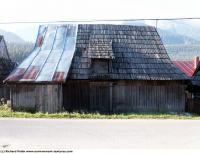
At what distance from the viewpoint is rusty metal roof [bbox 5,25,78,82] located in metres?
27.0

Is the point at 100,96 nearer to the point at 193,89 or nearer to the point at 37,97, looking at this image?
the point at 37,97

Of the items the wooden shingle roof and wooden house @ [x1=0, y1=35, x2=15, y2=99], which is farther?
wooden house @ [x1=0, y1=35, x2=15, y2=99]

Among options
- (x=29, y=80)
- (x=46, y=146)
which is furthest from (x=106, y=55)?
(x=46, y=146)

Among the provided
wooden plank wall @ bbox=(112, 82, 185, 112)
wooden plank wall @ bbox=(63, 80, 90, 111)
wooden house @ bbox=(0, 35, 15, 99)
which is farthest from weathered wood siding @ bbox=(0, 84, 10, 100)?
wooden plank wall @ bbox=(112, 82, 185, 112)

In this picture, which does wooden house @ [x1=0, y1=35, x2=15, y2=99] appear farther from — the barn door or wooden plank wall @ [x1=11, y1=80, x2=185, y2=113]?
the barn door

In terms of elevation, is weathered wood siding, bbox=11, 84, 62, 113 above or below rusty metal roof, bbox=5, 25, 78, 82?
below

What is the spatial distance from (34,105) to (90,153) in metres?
14.7

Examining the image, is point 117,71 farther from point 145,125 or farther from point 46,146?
point 46,146

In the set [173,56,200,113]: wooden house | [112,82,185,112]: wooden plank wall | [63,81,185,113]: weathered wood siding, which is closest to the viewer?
[63,81,185,113]: weathered wood siding

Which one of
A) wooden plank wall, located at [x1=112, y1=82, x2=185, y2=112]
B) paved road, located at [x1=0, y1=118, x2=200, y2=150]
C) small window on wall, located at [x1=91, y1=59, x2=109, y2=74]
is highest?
small window on wall, located at [x1=91, y1=59, x2=109, y2=74]

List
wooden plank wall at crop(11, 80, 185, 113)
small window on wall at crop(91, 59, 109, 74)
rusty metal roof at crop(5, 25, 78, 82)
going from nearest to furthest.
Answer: wooden plank wall at crop(11, 80, 185, 113) → rusty metal roof at crop(5, 25, 78, 82) → small window on wall at crop(91, 59, 109, 74)

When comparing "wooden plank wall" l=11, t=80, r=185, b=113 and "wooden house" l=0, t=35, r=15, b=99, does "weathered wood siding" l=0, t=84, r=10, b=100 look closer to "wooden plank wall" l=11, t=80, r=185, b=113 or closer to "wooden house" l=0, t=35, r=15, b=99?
"wooden house" l=0, t=35, r=15, b=99

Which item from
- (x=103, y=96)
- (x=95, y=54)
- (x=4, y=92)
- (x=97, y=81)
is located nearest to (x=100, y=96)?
(x=103, y=96)

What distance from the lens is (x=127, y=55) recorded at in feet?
94.1
